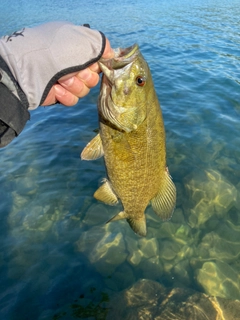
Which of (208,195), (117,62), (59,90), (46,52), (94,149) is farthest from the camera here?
(208,195)

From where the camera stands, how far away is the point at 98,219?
20.0 feet

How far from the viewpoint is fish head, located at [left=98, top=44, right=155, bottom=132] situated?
2.81 meters

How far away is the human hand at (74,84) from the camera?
296cm

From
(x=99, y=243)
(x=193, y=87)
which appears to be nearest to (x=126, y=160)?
(x=99, y=243)

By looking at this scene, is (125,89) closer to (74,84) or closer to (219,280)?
(74,84)

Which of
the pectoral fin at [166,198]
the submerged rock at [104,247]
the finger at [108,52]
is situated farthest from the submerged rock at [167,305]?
the finger at [108,52]

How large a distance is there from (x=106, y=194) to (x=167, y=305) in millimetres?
2277

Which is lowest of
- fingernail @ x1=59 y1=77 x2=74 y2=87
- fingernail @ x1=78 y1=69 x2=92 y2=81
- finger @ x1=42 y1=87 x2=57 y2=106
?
finger @ x1=42 y1=87 x2=57 y2=106

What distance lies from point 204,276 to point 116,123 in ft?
11.8

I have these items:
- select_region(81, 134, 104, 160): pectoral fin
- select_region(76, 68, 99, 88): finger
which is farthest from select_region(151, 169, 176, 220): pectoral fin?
select_region(76, 68, 99, 88): finger

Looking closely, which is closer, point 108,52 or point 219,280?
point 108,52

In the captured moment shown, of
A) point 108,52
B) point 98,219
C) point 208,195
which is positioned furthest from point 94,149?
point 208,195

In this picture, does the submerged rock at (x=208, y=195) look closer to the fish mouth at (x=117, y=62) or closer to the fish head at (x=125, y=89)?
the fish head at (x=125, y=89)

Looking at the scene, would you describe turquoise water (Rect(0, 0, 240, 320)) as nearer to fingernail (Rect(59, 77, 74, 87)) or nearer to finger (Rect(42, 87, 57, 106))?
finger (Rect(42, 87, 57, 106))
